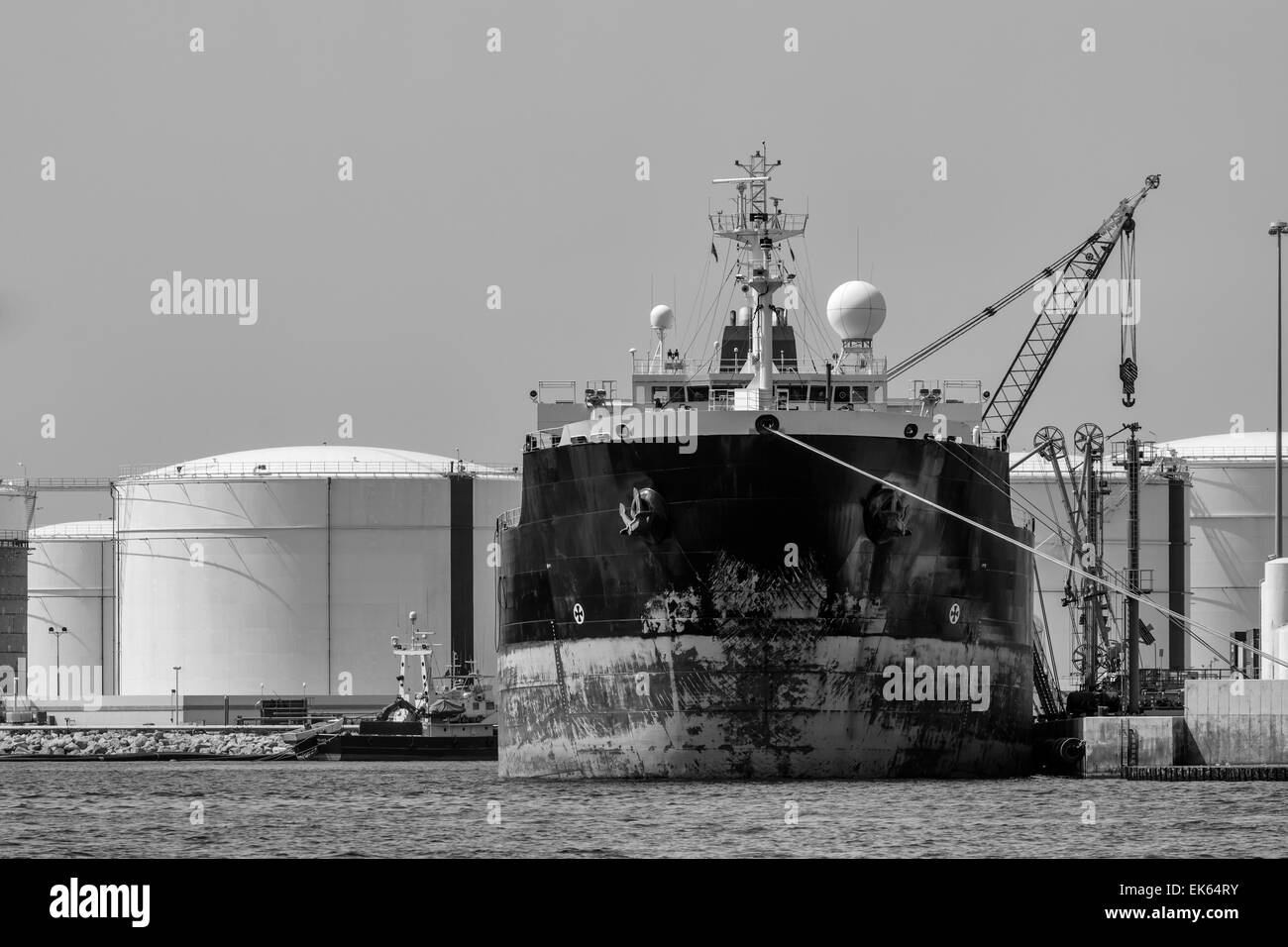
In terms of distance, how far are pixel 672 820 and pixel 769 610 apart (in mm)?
8307

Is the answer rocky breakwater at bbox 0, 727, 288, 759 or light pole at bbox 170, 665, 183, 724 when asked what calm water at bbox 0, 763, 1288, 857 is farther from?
light pole at bbox 170, 665, 183, 724

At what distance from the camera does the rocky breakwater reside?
304 ft

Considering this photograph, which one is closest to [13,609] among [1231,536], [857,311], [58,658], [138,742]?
[58,658]

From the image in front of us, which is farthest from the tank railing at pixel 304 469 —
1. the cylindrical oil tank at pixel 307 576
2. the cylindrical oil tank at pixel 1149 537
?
the cylindrical oil tank at pixel 1149 537

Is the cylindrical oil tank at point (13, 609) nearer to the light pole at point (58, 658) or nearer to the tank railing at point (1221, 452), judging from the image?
the light pole at point (58, 658)

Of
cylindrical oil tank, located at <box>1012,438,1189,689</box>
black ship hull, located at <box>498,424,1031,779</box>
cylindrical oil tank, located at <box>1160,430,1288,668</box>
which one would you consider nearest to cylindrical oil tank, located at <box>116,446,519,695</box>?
cylindrical oil tank, located at <box>1012,438,1189,689</box>

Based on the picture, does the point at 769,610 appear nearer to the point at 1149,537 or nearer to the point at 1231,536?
the point at 1149,537

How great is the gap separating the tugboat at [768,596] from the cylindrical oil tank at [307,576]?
49616mm

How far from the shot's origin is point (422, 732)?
80.8 m

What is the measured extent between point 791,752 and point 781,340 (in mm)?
17260

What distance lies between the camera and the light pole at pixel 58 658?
11350cm

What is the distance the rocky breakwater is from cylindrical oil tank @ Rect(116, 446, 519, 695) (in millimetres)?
3714
